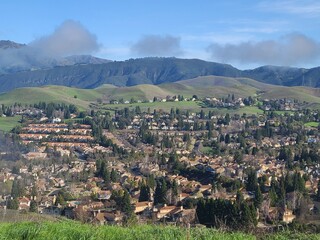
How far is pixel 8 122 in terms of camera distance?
63500mm

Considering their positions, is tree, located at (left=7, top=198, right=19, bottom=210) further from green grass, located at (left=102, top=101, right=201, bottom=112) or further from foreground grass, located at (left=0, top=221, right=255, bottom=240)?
green grass, located at (left=102, top=101, right=201, bottom=112)

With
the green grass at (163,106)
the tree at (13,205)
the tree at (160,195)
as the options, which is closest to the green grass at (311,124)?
the green grass at (163,106)

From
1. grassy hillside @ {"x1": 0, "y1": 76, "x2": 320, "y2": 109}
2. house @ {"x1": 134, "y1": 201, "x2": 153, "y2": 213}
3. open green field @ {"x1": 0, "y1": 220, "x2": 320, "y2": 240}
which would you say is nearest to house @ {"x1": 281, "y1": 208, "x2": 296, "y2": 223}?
house @ {"x1": 134, "y1": 201, "x2": 153, "y2": 213}

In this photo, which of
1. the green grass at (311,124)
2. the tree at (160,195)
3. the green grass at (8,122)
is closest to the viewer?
the tree at (160,195)

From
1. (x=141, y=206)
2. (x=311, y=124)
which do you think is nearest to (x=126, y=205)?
(x=141, y=206)

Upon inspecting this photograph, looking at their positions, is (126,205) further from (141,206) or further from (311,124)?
(311,124)

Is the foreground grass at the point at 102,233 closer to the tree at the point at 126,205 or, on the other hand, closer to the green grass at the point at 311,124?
the tree at the point at 126,205

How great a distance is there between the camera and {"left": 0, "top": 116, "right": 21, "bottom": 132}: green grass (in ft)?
191

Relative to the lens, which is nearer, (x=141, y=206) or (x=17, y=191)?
(x=141, y=206)

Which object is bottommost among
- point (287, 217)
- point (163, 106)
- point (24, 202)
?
point (24, 202)

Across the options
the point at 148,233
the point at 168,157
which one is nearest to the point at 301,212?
the point at 148,233

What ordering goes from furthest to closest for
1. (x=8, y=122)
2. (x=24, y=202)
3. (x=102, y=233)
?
(x=8, y=122), (x=24, y=202), (x=102, y=233)

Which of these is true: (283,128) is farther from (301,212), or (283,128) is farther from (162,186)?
(301,212)

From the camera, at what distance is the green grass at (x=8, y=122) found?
191 feet
